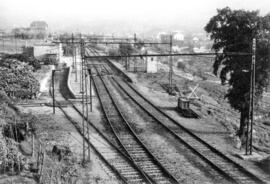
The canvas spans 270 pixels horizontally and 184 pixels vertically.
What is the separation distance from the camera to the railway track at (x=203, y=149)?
14.7 m

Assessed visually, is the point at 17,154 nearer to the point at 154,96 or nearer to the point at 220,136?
the point at 220,136

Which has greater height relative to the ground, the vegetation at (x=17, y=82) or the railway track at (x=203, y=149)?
the vegetation at (x=17, y=82)

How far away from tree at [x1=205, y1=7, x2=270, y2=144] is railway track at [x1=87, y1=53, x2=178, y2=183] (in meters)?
6.36

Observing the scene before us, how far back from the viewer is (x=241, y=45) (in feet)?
68.1

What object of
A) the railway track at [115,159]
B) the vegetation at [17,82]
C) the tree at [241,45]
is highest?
the tree at [241,45]

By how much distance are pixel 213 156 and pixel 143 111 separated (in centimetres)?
1012

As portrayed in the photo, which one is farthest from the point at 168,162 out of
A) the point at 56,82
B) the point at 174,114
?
the point at 56,82

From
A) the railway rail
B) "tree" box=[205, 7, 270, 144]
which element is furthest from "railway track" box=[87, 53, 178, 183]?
"tree" box=[205, 7, 270, 144]

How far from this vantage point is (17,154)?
1405 centimetres

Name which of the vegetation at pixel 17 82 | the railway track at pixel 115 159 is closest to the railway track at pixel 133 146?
the railway track at pixel 115 159

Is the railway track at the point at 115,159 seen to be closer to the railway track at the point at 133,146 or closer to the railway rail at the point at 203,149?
the railway track at the point at 133,146

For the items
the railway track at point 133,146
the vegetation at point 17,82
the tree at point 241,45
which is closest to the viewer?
the railway track at point 133,146

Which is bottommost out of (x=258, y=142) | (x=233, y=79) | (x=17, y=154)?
(x=258, y=142)

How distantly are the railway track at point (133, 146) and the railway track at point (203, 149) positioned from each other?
2127 mm
